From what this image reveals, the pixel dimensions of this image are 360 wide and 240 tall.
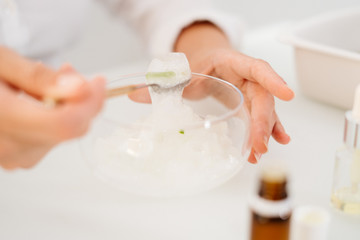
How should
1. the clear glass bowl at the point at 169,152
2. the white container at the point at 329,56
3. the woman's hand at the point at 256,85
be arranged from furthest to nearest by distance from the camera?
the white container at the point at 329,56 < the woman's hand at the point at 256,85 < the clear glass bowl at the point at 169,152

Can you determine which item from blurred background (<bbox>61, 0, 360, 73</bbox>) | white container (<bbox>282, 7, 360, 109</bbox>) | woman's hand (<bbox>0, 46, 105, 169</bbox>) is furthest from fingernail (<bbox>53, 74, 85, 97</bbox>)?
blurred background (<bbox>61, 0, 360, 73</bbox>)

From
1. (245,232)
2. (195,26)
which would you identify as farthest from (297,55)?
(245,232)

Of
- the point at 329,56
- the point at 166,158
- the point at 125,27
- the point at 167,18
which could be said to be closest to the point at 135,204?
the point at 166,158

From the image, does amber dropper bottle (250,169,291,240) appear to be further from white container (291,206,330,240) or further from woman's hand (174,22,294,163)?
woman's hand (174,22,294,163)

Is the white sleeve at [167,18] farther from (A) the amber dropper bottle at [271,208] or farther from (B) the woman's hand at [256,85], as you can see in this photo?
(A) the amber dropper bottle at [271,208]

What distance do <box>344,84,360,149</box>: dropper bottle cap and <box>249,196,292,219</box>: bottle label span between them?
0.23 m

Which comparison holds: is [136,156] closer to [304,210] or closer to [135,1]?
[304,210]

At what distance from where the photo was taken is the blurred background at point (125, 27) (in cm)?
145

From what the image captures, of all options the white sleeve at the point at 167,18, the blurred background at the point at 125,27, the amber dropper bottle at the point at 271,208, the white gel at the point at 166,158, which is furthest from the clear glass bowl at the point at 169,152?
the blurred background at the point at 125,27

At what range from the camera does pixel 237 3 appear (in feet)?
5.17

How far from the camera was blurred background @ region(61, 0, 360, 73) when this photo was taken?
1454 millimetres

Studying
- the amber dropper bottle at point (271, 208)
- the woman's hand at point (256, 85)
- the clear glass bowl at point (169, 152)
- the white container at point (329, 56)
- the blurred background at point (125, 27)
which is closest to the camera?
the amber dropper bottle at point (271, 208)

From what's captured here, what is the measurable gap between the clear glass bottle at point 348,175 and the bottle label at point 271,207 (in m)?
0.24

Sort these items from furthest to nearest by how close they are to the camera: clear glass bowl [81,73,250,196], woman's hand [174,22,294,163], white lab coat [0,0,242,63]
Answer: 1. white lab coat [0,0,242,63]
2. woman's hand [174,22,294,163]
3. clear glass bowl [81,73,250,196]
